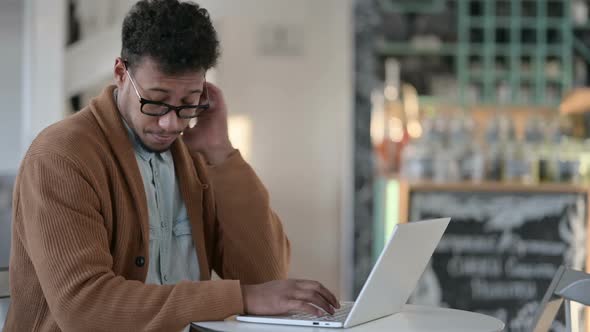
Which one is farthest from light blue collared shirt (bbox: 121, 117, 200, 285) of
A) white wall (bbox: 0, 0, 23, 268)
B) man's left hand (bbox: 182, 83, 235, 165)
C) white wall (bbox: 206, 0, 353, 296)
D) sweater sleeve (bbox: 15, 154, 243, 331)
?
white wall (bbox: 0, 0, 23, 268)

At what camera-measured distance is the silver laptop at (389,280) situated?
173 centimetres

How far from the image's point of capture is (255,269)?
229cm

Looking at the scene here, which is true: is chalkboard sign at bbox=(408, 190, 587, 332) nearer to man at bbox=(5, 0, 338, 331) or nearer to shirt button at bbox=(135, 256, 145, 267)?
man at bbox=(5, 0, 338, 331)

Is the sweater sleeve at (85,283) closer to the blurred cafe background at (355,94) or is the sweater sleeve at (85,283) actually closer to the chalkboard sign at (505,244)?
the chalkboard sign at (505,244)

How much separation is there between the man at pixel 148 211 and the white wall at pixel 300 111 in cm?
474

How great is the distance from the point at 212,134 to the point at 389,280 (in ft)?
2.26

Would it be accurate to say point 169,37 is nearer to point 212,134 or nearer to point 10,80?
point 212,134

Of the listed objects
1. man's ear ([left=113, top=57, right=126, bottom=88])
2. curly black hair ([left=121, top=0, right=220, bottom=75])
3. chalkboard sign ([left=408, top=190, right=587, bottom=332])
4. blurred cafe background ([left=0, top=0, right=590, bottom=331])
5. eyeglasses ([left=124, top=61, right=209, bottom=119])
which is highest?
curly black hair ([left=121, top=0, right=220, bottom=75])

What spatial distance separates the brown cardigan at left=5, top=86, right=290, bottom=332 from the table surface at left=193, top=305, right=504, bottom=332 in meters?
0.06

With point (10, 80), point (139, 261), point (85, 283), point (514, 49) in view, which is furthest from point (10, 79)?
point (85, 283)

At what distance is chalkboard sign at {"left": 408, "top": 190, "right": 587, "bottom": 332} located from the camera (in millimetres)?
5090

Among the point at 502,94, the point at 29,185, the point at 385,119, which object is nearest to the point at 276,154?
the point at 385,119

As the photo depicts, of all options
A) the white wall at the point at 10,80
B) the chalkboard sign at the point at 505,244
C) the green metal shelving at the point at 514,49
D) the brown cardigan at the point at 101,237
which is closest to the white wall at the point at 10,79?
the white wall at the point at 10,80

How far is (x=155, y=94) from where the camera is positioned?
76.8 inches
